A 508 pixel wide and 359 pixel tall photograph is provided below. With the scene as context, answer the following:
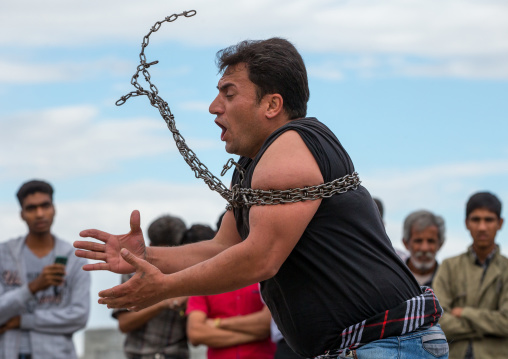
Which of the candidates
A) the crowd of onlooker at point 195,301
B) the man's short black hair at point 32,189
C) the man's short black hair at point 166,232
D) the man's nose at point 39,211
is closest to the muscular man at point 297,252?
the crowd of onlooker at point 195,301

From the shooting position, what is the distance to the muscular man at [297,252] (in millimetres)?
3953

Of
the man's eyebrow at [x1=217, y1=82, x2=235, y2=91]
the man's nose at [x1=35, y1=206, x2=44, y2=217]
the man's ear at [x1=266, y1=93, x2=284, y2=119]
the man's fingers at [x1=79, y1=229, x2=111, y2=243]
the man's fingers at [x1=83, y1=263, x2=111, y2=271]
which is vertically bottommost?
the man's fingers at [x1=83, y1=263, x2=111, y2=271]

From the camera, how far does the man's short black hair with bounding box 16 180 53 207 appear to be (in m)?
8.45

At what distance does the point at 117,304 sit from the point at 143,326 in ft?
12.5

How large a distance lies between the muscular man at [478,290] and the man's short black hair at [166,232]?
2.39 m

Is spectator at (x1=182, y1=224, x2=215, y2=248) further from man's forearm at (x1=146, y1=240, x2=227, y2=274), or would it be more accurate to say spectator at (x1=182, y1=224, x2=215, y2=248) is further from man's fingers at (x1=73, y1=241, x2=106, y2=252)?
man's fingers at (x1=73, y1=241, x2=106, y2=252)

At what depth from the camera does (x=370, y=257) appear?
13.6 ft

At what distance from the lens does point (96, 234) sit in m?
4.56

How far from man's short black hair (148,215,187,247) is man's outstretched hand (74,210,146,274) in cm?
331

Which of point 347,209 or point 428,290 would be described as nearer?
point 347,209

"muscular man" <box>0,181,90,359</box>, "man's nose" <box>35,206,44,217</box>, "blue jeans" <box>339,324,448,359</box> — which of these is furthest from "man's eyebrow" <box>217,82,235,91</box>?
"man's nose" <box>35,206,44,217</box>

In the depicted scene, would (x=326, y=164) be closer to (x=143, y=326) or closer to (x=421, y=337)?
(x=421, y=337)

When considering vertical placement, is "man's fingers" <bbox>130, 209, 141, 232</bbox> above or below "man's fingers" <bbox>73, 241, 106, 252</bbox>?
above

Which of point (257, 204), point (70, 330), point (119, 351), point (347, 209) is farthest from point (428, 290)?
point (119, 351)
